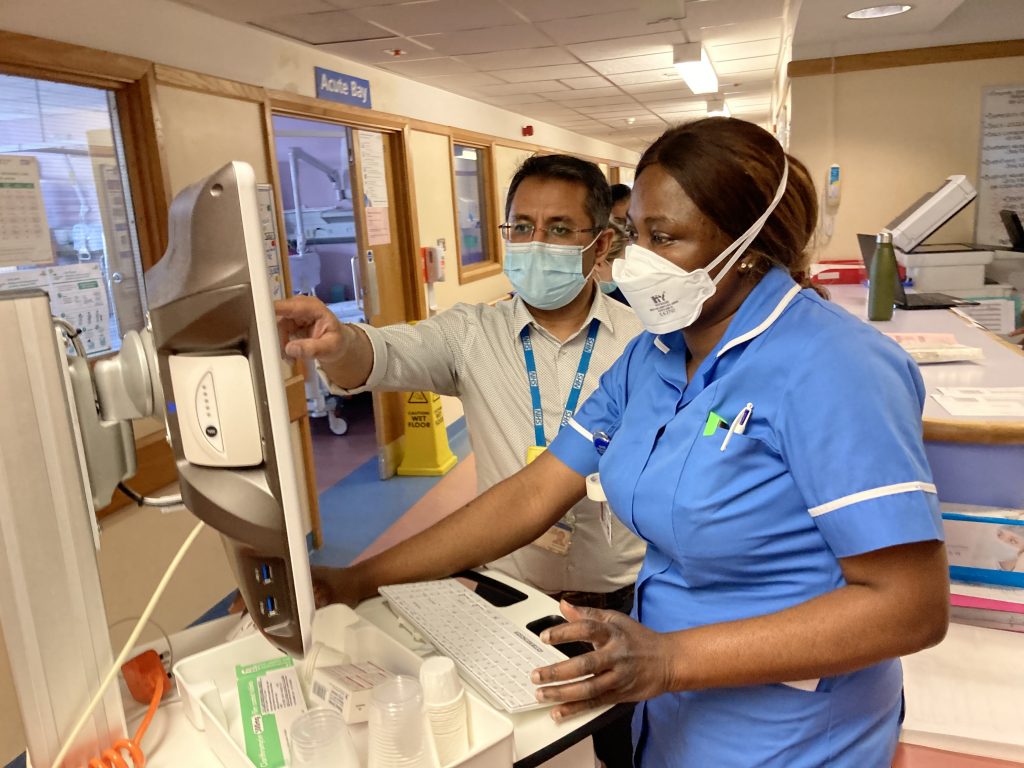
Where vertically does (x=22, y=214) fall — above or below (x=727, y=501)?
above

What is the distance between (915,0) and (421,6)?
241 centimetres

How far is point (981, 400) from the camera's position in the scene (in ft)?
5.55

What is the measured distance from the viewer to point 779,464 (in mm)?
967

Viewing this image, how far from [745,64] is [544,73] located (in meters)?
1.47

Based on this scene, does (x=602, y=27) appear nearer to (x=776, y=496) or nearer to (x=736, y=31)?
(x=736, y=31)

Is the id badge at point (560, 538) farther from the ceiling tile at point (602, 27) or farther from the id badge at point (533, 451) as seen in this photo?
the ceiling tile at point (602, 27)

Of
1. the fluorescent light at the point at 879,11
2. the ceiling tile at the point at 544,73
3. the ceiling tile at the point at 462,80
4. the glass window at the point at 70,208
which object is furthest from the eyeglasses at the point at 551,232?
the ceiling tile at the point at 462,80

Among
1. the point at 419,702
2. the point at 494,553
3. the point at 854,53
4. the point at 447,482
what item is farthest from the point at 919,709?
the point at 854,53

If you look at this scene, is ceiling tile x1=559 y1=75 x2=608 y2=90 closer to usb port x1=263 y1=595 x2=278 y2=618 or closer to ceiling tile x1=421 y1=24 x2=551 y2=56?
ceiling tile x1=421 y1=24 x2=551 y2=56

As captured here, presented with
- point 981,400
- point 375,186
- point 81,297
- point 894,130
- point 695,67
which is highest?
point 695,67

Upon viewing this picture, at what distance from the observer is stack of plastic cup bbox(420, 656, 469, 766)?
2.67 feet

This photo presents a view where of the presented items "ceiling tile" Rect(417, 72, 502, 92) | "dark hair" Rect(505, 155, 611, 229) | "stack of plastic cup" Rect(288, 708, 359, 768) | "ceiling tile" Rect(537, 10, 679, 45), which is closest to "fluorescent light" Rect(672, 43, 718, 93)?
"ceiling tile" Rect(537, 10, 679, 45)

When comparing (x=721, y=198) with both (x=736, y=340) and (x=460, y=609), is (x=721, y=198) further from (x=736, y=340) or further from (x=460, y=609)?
(x=460, y=609)

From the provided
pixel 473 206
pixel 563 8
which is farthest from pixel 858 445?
pixel 473 206
